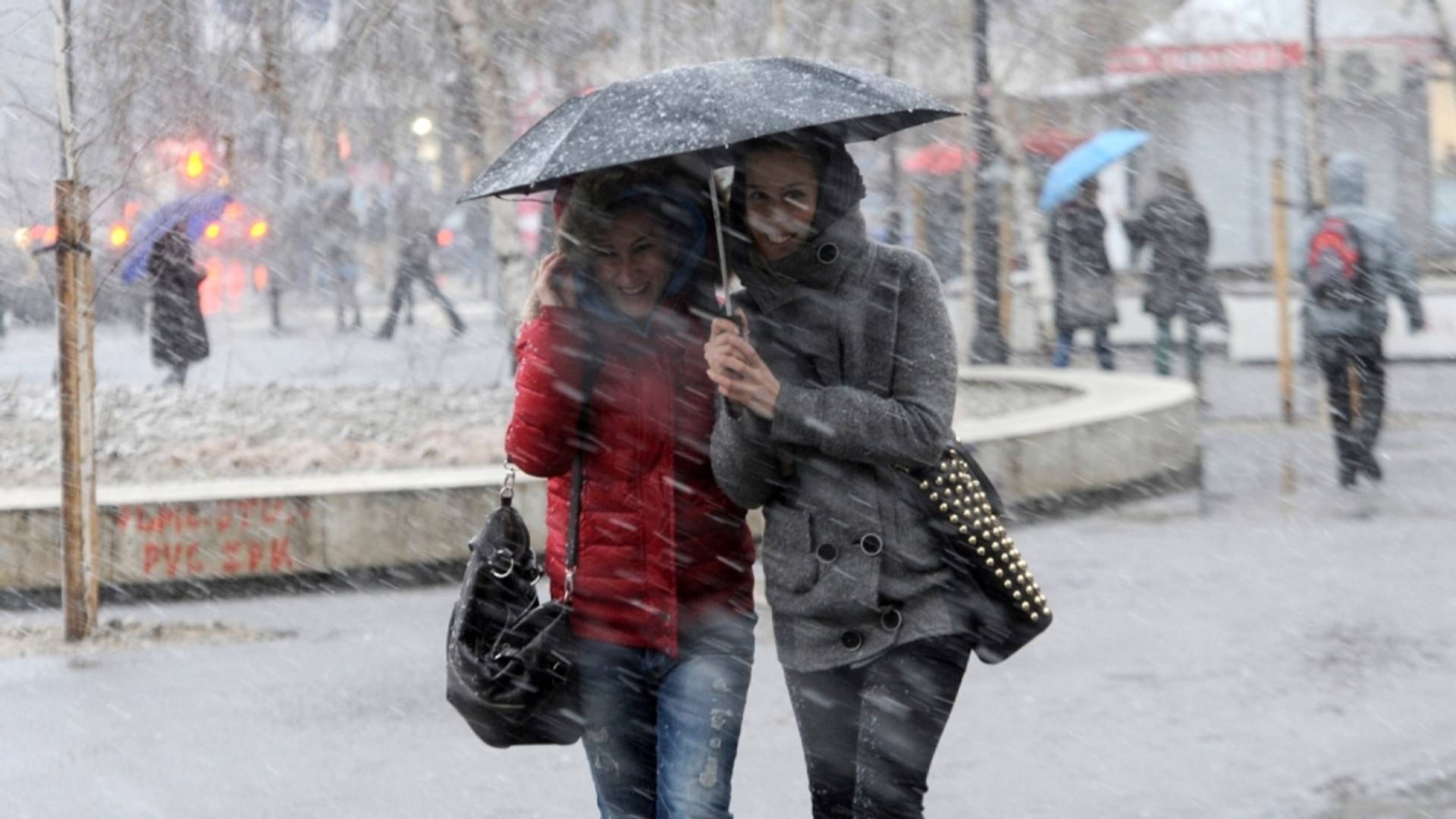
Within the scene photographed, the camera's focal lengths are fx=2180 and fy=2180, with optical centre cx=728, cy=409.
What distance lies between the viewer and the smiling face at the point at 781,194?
3.76m

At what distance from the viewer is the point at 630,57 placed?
20.5 metres

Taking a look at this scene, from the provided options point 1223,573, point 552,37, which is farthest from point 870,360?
point 552,37

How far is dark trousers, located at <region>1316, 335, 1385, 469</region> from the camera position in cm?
1191

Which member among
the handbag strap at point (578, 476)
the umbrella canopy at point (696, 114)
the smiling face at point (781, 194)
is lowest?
the handbag strap at point (578, 476)

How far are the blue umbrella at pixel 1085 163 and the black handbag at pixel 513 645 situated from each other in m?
13.7

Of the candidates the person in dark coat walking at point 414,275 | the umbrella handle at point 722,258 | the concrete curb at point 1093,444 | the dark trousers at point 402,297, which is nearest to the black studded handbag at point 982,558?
the umbrella handle at point 722,258

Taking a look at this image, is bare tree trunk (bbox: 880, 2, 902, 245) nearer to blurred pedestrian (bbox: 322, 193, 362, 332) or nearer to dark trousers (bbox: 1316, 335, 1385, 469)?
dark trousers (bbox: 1316, 335, 1385, 469)

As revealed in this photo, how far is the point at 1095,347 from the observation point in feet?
Answer: 60.4

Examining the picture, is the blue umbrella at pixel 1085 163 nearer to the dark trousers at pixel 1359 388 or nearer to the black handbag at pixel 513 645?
the dark trousers at pixel 1359 388

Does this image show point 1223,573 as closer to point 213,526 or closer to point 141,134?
point 213,526

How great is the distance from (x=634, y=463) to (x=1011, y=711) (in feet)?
11.4

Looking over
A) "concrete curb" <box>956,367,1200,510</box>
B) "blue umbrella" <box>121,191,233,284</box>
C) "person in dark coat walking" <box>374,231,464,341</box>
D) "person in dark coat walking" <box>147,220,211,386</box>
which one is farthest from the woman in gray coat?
"person in dark coat walking" <box>374,231,464,341</box>

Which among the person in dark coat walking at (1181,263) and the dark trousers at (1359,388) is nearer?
the dark trousers at (1359,388)

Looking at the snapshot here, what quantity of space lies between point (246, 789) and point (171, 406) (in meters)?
7.55
